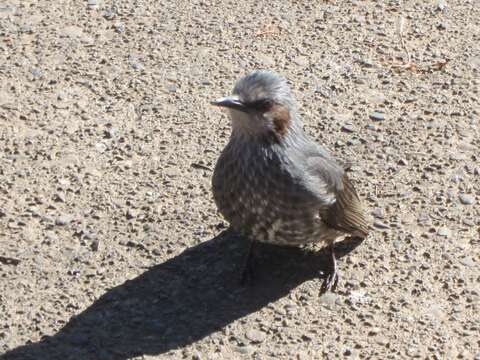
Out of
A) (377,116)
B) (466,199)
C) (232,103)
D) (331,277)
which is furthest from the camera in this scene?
(377,116)

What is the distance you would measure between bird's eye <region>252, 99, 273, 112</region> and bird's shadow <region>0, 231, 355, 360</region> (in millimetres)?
1002

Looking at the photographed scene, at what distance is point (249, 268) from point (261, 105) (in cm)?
102

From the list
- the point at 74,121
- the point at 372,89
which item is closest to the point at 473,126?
the point at 372,89

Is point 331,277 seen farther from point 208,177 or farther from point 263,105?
point 208,177

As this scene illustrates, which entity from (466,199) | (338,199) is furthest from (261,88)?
(466,199)

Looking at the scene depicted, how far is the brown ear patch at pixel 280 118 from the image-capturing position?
5.89 meters

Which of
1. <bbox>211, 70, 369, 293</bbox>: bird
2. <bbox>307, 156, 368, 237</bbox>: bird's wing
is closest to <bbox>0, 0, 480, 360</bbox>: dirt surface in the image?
<bbox>307, 156, 368, 237</bbox>: bird's wing

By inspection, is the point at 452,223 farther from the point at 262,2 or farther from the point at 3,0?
the point at 3,0

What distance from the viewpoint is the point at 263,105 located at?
19.2 feet

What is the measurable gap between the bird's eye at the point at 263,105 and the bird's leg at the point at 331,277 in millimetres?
987

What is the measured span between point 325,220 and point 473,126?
1.94 meters

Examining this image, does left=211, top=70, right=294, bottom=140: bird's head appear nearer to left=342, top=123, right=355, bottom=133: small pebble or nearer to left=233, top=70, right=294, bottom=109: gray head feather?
left=233, top=70, right=294, bottom=109: gray head feather

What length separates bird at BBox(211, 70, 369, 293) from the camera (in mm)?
5867

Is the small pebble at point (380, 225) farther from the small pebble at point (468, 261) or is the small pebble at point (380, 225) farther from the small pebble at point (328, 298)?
the small pebble at point (328, 298)
